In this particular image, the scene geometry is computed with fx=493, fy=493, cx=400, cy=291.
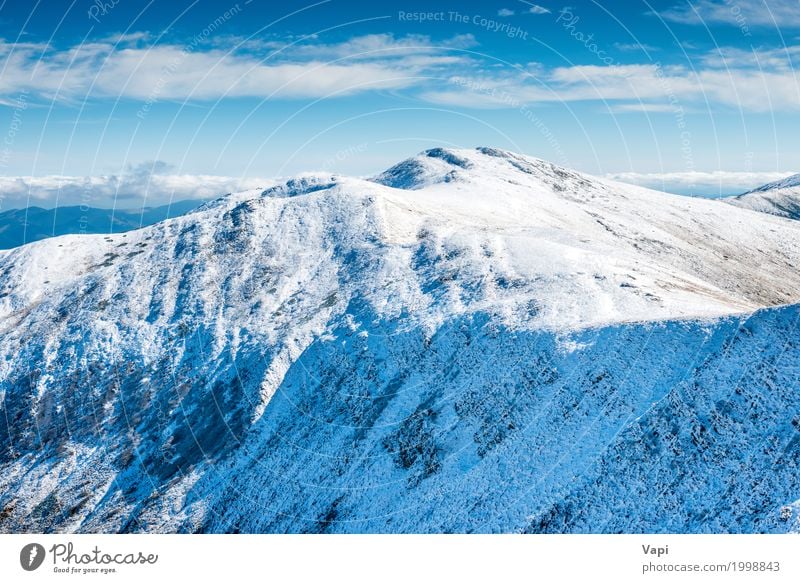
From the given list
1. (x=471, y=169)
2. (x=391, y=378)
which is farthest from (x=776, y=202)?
(x=391, y=378)

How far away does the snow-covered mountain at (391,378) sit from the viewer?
26.3 metres

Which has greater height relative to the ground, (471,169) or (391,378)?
(471,169)

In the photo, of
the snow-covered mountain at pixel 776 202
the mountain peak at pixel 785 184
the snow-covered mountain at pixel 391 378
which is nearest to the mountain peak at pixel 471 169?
the snow-covered mountain at pixel 391 378

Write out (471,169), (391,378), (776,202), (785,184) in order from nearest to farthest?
(391,378) → (471,169) → (776,202) → (785,184)

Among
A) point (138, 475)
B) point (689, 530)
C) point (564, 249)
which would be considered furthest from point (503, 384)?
point (138, 475)

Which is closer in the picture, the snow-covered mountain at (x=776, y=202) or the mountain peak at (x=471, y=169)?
the mountain peak at (x=471, y=169)

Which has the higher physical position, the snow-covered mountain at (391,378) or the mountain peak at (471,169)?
A: the mountain peak at (471,169)

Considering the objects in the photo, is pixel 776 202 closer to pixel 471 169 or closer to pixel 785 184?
pixel 785 184

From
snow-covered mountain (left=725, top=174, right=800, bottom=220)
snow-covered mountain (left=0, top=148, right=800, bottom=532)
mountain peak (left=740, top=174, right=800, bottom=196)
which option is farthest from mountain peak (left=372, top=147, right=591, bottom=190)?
mountain peak (left=740, top=174, right=800, bottom=196)

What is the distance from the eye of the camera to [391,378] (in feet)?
132

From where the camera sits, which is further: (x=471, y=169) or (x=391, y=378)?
(x=471, y=169)

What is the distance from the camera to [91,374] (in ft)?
167

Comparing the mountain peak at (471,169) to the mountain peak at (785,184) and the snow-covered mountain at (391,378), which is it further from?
the mountain peak at (785,184)

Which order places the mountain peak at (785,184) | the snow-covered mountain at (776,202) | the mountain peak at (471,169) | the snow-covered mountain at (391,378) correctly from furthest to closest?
the mountain peak at (785,184) < the snow-covered mountain at (776,202) < the mountain peak at (471,169) < the snow-covered mountain at (391,378)
